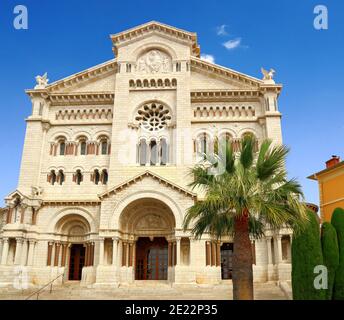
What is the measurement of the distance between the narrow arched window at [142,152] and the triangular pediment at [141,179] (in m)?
3.73

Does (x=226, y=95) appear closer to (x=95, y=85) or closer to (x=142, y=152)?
(x=142, y=152)

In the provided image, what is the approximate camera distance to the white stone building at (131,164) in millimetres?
30750

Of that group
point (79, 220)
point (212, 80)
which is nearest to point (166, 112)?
point (212, 80)

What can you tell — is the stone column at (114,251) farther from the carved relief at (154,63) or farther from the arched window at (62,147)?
the carved relief at (154,63)

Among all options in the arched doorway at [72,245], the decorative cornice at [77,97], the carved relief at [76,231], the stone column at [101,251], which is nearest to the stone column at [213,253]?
the stone column at [101,251]

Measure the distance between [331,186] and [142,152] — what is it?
1589cm

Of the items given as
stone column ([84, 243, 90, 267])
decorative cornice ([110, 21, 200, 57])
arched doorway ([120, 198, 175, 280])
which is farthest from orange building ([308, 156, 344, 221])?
stone column ([84, 243, 90, 267])

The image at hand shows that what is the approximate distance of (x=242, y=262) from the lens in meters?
16.0

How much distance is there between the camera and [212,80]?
36938mm

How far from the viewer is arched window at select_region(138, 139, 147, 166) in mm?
35062

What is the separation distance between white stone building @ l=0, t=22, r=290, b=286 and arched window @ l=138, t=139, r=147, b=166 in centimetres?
11

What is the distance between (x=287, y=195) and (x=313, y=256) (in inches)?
164

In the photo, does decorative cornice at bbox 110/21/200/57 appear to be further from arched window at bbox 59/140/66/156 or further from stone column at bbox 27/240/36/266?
stone column at bbox 27/240/36/266
